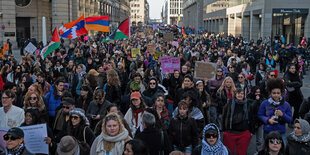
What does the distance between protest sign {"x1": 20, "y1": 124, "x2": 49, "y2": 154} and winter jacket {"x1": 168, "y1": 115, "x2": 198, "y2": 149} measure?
1.88 metres

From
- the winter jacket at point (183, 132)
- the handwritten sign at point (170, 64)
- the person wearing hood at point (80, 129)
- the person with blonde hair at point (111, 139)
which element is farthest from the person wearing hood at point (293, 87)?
the person with blonde hair at point (111, 139)

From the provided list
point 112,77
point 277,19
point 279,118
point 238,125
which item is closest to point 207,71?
point 112,77

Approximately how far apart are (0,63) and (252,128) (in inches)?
460

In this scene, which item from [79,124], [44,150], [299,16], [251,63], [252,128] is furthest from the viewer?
[299,16]

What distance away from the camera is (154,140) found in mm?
4859

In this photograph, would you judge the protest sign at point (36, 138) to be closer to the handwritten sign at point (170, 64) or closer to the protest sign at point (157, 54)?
the handwritten sign at point (170, 64)

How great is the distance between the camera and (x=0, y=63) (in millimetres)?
14789

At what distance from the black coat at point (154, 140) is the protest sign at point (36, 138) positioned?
1264mm

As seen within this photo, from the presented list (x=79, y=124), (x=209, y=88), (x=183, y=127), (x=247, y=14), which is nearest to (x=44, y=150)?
(x=79, y=124)

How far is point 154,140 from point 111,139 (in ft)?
2.24

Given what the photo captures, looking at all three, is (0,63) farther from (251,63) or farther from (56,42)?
(251,63)

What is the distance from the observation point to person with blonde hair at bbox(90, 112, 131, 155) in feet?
14.7

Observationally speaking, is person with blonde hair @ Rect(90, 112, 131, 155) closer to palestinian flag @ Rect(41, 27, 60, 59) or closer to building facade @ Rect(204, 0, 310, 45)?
palestinian flag @ Rect(41, 27, 60, 59)

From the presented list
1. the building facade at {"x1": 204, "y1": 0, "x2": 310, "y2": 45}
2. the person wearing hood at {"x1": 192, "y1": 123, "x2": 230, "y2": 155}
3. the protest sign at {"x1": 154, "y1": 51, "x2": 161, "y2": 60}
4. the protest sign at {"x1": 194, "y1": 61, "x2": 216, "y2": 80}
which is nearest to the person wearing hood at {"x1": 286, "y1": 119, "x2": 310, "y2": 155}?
the person wearing hood at {"x1": 192, "y1": 123, "x2": 230, "y2": 155}
